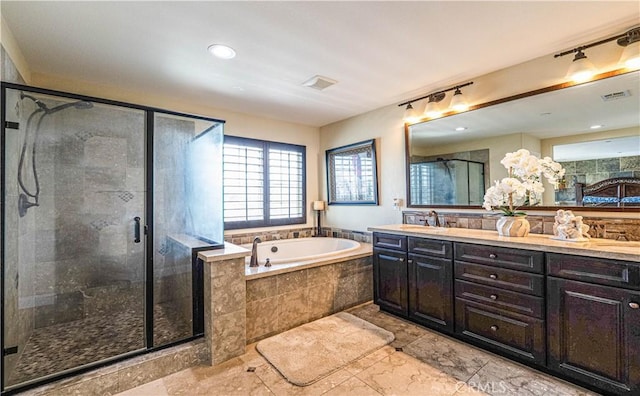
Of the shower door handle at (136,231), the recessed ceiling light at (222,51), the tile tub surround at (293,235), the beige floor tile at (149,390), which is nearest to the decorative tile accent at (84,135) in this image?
the shower door handle at (136,231)

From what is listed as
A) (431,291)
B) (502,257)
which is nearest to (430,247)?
(431,291)

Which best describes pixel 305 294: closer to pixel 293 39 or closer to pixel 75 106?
pixel 293 39

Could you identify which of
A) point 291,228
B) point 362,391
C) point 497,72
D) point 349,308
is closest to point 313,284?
point 349,308

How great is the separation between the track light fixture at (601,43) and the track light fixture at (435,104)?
2.50 ft

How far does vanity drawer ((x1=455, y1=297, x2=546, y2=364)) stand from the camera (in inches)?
76.8

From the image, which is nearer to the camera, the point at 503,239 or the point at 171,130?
the point at 503,239

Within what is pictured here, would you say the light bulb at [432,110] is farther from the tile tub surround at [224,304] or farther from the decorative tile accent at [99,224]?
the decorative tile accent at [99,224]

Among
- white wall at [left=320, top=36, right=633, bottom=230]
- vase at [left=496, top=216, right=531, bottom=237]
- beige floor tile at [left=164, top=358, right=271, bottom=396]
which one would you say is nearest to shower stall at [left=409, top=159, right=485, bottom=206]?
white wall at [left=320, top=36, right=633, bottom=230]

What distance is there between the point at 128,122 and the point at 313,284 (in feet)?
7.12

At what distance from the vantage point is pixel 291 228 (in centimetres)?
433

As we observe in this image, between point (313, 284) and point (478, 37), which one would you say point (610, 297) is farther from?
point (313, 284)

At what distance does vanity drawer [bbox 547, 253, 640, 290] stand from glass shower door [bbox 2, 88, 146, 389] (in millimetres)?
2989

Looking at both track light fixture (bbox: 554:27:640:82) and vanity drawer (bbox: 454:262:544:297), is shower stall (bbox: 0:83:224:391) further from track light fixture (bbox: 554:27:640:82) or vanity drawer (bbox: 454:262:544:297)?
track light fixture (bbox: 554:27:640:82)

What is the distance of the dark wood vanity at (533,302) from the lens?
1.64 metres
